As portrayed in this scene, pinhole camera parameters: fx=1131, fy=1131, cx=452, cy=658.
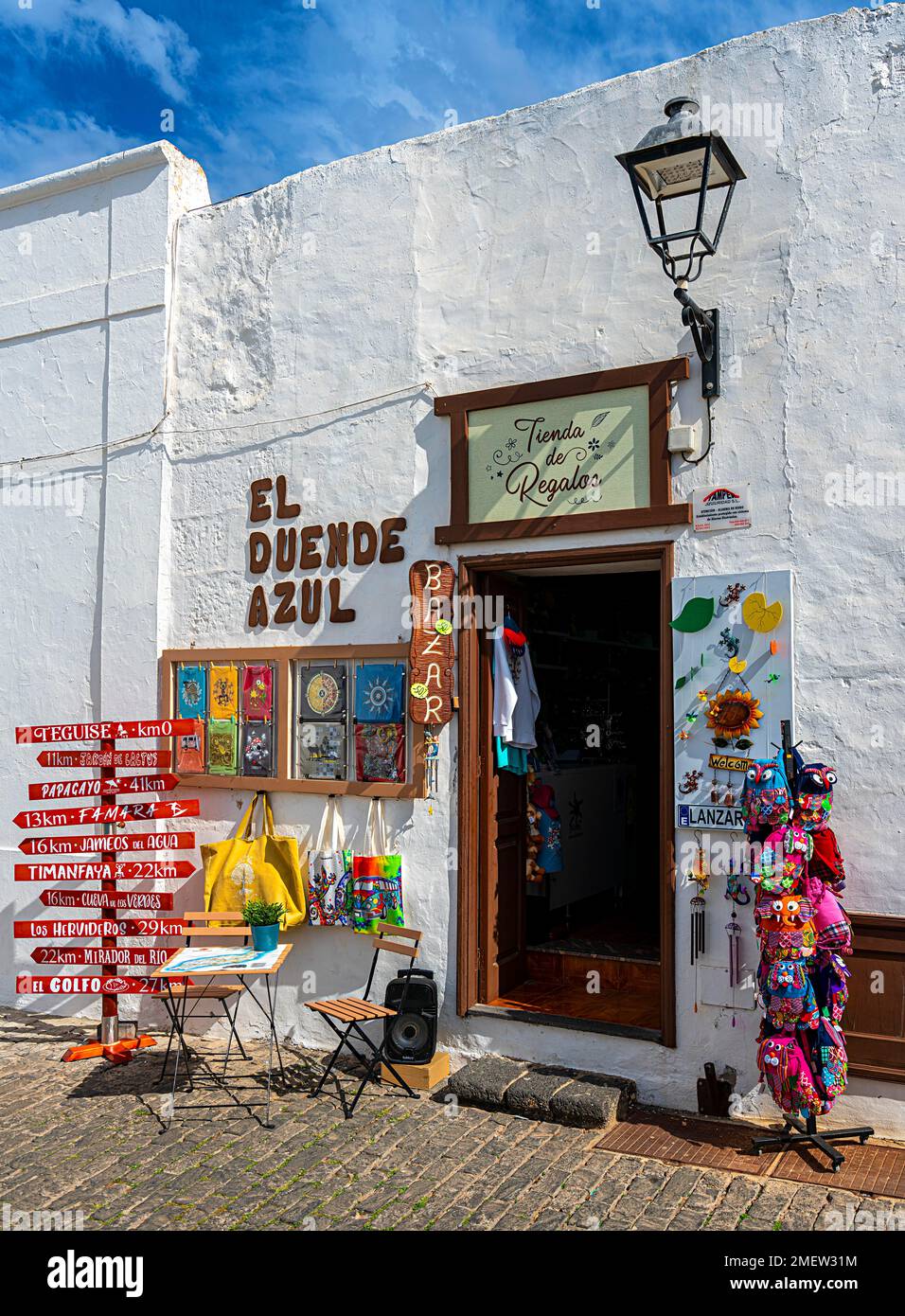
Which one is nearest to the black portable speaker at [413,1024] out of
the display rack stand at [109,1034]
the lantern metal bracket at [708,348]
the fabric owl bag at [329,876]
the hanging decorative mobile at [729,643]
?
the fabric owl bag at [329,876]

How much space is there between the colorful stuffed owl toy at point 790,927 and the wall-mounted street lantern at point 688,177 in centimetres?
266

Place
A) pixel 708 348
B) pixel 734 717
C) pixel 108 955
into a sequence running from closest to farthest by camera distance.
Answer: pixel 734 717
pixel 708 348
pixel 108 955

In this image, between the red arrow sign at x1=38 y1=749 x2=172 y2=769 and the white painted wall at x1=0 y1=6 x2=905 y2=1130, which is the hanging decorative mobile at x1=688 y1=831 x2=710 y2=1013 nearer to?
the white painted wall at x1=0 y1=6 x2=905 y2=1130

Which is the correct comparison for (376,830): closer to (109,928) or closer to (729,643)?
(109,928)

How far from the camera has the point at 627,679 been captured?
1018cm

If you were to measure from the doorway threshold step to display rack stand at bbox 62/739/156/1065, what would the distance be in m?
2.22

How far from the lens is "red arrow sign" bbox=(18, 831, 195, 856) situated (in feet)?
24.2

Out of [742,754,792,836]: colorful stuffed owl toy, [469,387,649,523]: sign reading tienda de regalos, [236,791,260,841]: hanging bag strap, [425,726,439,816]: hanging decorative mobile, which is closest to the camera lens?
[742,754,792,836]: colorful stuffed owl toy

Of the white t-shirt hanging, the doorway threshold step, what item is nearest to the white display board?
the white t-shirt hanging

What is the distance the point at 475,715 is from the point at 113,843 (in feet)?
8.29

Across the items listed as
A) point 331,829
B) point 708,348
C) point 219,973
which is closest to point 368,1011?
point 219,973

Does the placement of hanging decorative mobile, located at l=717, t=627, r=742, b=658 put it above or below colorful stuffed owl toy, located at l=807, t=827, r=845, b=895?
above

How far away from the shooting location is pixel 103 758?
7.34 meters

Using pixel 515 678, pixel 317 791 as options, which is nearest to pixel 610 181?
pixel 515 678
